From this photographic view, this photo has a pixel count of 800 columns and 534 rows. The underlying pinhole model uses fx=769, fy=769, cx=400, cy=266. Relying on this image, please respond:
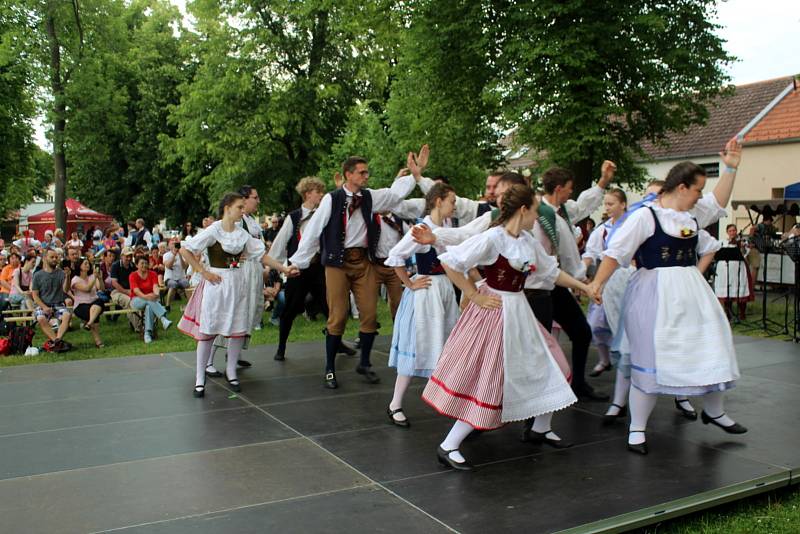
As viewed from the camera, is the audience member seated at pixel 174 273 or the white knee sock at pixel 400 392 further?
the audience member seated at pixel 174 273

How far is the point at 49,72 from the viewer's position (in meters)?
27.3

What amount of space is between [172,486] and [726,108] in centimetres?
2749

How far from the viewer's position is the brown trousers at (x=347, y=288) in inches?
276

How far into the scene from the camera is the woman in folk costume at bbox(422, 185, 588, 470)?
4.52 m

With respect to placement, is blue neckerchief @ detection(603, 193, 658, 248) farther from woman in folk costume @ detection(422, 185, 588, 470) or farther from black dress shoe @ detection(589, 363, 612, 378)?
black dress shoe @ detection(589, 363, 612, 378)

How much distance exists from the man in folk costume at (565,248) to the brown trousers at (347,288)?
1718 millimetres

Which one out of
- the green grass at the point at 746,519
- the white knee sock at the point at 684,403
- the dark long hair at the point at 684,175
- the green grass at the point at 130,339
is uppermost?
the dark long hair at the point at 684,175

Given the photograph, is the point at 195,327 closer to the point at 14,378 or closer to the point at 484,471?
the point at 14,378

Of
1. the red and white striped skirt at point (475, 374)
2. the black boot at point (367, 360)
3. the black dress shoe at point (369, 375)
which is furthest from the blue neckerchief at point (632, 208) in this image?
the black dress shoe at point (369, 375)

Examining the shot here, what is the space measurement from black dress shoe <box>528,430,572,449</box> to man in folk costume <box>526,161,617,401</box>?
0.77 metres

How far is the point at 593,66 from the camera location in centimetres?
1689

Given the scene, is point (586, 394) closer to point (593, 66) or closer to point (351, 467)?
point (351, 467)

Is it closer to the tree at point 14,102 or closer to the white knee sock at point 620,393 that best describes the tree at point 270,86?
the tree at point 14,102

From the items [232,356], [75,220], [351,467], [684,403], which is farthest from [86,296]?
[75,220]
